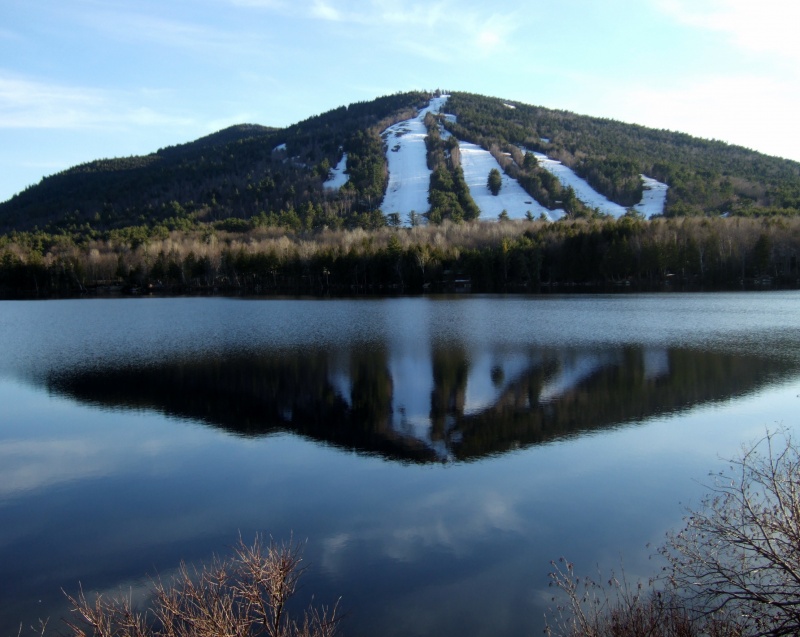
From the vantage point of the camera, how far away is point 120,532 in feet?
38.6

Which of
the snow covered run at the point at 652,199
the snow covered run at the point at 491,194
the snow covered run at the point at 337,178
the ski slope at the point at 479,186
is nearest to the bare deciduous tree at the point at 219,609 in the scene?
the ski slope at the point at 479,186

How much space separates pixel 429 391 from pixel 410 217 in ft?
348

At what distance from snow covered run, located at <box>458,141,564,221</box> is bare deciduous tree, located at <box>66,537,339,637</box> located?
118 metres

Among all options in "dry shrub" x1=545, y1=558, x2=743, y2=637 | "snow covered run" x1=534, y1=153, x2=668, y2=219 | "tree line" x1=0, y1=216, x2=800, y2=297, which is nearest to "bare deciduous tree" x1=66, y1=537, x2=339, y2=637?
"dry shrub" x1=545, y1=558, x2=743, y2=637

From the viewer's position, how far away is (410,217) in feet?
412

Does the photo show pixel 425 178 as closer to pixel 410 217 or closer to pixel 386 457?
pixel 410 217

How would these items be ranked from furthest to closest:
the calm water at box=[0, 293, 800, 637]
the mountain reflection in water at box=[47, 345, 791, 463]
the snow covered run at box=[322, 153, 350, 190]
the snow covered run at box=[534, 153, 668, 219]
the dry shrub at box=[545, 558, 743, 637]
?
the snow covered run at box=[322, 153, 350, 190] < the snow covered run at box=[534, 153, 668, 219] < the mountain reflection in water at box=[47, 345, 791, 463] < the calm water at box=[0, 293, 800, 637] < the dry shrub at box=[545, 558, 743, 637]

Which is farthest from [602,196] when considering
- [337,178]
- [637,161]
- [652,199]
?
[337,178]

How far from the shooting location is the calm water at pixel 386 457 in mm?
10016

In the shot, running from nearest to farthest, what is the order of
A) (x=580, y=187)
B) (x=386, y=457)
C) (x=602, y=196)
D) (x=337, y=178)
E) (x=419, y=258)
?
(x=386, y=457) → (x=419, y=258) → (x=602, y=196) → (x=580, y=187) → (x=337, y=178)

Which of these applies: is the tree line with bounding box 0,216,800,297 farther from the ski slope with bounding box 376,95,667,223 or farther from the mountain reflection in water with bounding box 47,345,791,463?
the mountain reflection in water with bounding box 47,345,791,463

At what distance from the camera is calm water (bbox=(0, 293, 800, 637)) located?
32.9ft

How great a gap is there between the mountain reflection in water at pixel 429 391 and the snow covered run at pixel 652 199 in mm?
101600

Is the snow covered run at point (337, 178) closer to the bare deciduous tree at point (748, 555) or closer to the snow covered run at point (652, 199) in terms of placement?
the snow covered run at point (652, 199)
